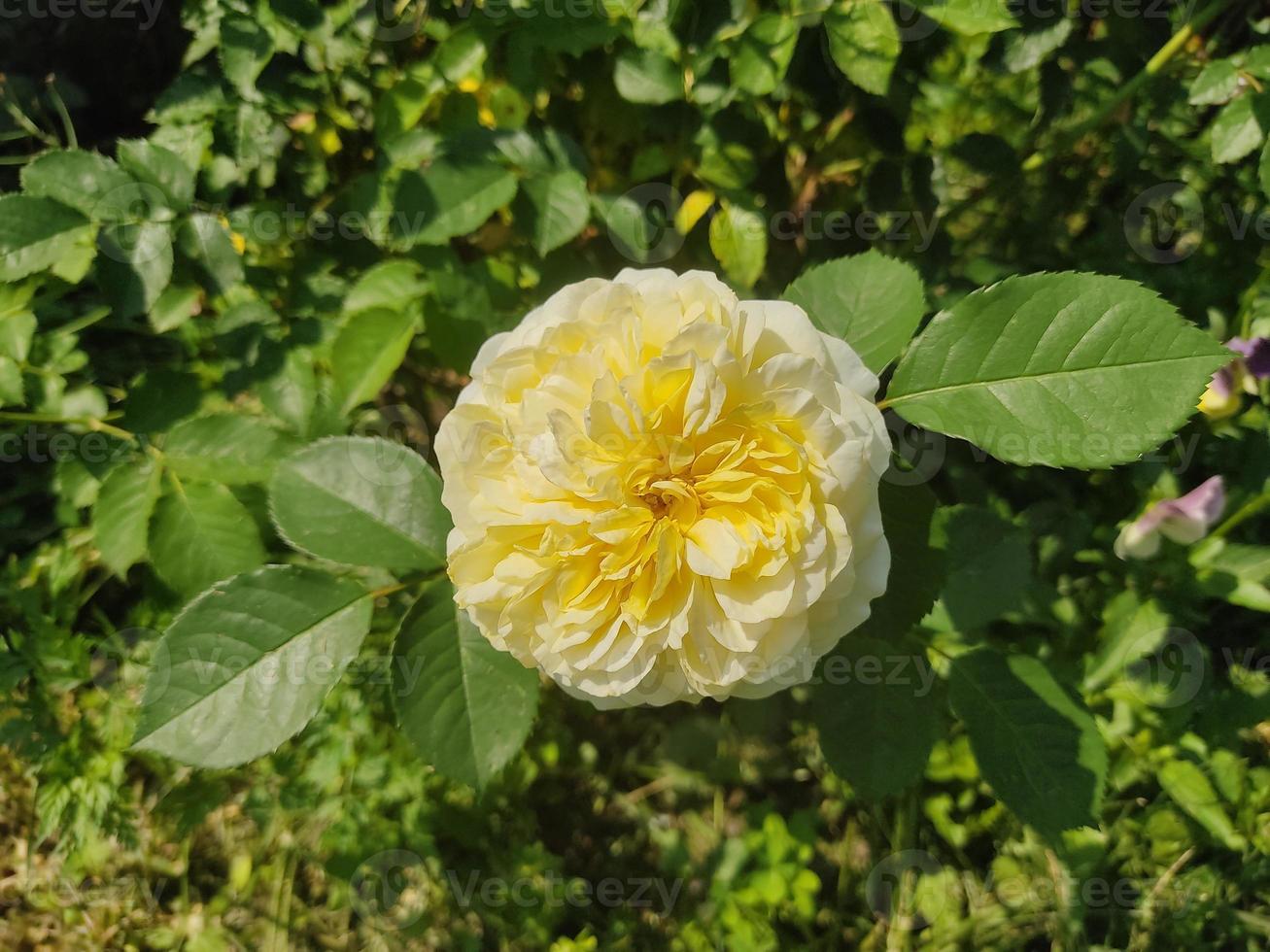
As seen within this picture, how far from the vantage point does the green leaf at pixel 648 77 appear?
122 centimetres

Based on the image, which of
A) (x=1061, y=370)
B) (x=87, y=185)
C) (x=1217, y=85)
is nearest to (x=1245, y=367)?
(x=1217, y=85)

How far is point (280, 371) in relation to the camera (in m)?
1.30

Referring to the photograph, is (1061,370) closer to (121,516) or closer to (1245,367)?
(1245,367)

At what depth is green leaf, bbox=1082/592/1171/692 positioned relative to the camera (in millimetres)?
1486

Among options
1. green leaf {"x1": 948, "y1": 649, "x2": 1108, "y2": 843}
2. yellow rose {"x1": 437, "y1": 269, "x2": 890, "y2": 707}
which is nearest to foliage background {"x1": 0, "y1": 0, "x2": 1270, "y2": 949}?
green leaf {"x1": 948, "y1": 649, "x2": 1108, "y2": 843}

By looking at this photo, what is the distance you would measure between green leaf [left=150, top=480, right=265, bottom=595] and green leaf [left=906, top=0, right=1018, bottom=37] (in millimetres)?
1178

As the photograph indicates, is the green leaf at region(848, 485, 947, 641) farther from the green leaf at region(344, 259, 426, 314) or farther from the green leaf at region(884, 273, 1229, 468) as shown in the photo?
the green leaf at region(344, 259, 426, 314)

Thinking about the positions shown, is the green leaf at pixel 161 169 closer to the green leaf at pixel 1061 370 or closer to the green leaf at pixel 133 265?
the green leaf at pixel 133 265

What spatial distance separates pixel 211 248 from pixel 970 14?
1070mm

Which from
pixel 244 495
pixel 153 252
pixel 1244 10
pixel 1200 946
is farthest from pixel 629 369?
pixel 1200 946

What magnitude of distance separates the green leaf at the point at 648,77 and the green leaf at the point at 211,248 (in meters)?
0.63

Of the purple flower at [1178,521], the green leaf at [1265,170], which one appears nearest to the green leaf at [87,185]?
the green leaf at [1265,170]

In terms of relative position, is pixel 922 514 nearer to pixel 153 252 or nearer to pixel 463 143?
pixel 463 143

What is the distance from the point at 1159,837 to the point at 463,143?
1863mm
